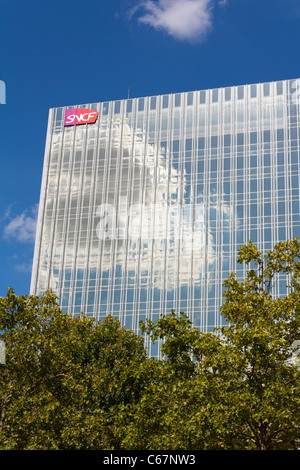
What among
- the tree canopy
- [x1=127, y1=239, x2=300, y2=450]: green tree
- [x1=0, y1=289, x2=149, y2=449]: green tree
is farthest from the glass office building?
[x1=127, y1=239, x2=300, y2=450]: green tree

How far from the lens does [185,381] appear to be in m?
32.9

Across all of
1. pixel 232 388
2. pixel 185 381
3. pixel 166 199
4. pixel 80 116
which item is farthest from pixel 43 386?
pixel 80 116

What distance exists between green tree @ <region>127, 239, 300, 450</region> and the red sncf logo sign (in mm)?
101005

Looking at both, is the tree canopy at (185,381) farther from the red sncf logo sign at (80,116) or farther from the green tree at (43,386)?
the red sncf logo sign at (80,116)

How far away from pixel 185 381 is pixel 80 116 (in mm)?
106124

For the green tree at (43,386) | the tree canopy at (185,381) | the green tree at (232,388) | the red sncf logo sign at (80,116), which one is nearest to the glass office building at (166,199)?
the red sncf logo sign at (80,116)

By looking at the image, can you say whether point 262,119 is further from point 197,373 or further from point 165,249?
point 197,373

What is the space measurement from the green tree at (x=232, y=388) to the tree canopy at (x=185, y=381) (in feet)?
0.19

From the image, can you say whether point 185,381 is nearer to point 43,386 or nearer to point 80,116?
point 43,386

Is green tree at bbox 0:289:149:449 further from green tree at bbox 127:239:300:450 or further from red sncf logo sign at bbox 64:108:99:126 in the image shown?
red sncf logo sign at bbox 64:108:99:126

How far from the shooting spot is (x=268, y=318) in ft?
111

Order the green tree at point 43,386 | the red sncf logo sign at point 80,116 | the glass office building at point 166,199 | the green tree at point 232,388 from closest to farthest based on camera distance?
the green tree at point 232,388 → the green tree at point 43,386 → the glass office building at point 166,199 → the red sncf logo sign at point 80,116

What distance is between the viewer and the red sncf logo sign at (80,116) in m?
132
